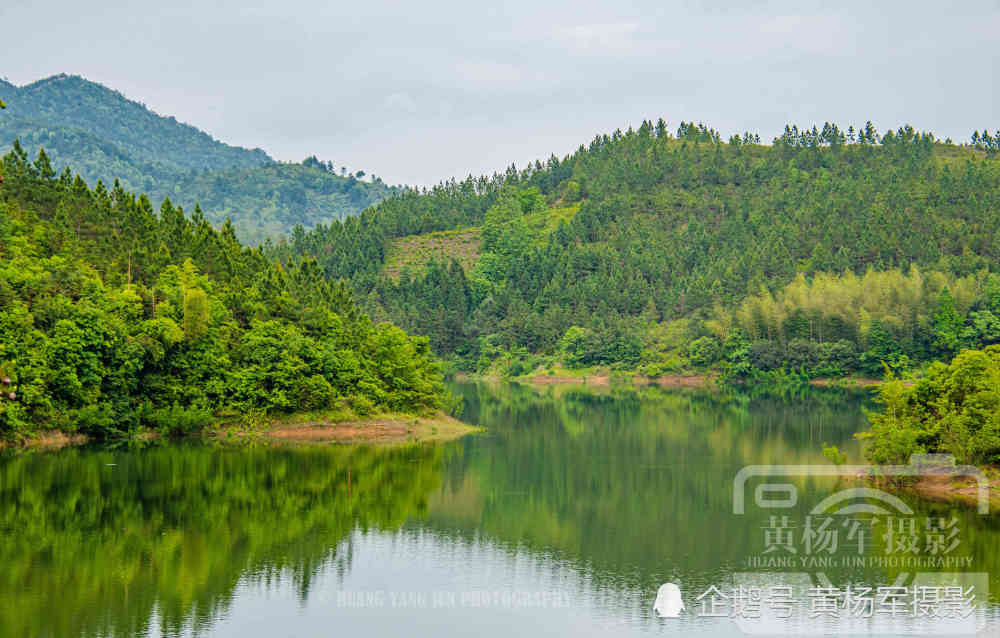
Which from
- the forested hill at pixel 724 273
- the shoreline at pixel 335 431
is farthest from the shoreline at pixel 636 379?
the shoreline at pixel 335 431

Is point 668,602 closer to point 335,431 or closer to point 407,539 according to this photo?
point 407,539

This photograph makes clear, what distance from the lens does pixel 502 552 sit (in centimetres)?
3412

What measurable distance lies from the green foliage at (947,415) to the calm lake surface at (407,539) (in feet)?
10.4

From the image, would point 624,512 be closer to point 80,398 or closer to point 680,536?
point 680,536

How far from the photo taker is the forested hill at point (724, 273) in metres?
121

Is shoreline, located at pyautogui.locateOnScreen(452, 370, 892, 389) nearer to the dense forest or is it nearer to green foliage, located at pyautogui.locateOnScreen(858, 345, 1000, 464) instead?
the dense forest

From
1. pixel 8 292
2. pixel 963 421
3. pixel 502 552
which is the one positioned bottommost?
pixel 502 552

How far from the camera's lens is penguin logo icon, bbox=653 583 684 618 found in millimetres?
26861

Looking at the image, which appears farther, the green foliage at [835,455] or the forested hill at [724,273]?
the forested hill at [724,273]

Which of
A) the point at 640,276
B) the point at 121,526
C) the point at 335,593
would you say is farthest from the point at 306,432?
the point at 640,276

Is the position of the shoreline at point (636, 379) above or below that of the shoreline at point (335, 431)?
below

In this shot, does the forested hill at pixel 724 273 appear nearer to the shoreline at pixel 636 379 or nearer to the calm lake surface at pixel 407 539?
the shoreline at pixel 636 379

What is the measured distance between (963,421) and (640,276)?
118 metres

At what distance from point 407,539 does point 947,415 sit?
22.6 meters
